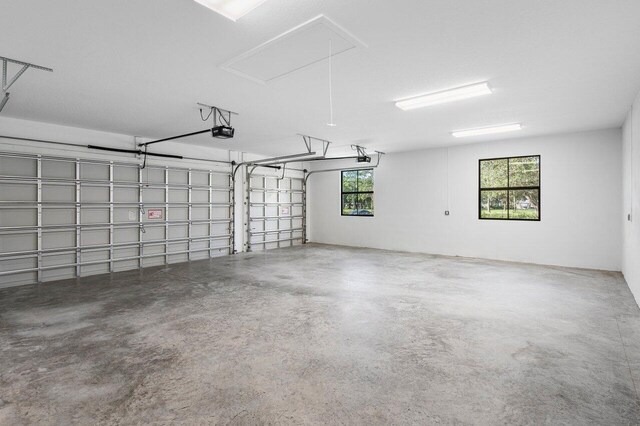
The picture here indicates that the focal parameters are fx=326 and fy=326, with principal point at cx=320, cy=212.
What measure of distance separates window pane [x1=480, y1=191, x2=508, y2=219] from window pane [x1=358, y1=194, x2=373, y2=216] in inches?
128

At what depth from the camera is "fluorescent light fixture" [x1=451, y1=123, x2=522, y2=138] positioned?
249 inches

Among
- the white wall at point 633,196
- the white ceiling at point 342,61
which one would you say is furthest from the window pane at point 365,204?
the white wall at point 633,196

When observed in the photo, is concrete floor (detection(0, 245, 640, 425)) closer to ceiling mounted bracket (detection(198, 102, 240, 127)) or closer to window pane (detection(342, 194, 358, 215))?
ceiling mounted bracket (detection(198, 102, 240, 127))

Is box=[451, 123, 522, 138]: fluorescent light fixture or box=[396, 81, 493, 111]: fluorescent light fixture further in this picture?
box=[451, 123, 522, 138]: fluorescent light fixture

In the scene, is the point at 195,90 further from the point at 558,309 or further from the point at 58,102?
the point at 558,309

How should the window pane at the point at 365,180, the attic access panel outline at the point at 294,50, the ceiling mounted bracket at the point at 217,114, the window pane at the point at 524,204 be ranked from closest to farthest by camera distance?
the attic access panel outline at the point at 294,50 → the ceiling mounted bracket at the point at 217,114 → the window pane at the point at 524,204 → the window pane at the point at 365,180

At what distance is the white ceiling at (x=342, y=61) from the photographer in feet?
8.20

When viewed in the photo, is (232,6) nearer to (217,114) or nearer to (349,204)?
(217,114)

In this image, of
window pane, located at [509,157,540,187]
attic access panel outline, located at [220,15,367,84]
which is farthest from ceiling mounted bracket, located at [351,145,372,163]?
attic access panel outline, located at [220,15,367,84]

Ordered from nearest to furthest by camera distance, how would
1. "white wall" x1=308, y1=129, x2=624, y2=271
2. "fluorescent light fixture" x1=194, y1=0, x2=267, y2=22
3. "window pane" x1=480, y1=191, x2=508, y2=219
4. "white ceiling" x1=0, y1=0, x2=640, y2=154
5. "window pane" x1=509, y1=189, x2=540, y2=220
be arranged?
"fluorescent light fixture" x1=194, y1=0, x2=267, y2=22
"white ceiling" x1=0, y1=0, x2=640, y2=154
"white wall" x1=308, y1=129, x2=624, y2=271
"window pane" x1=509, y1=189, x2=540, y2=220
"window pane" x1=480, y1=191, x2=508, y2=219

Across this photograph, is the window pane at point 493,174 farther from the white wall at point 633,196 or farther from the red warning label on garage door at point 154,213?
the red warning label on garage door at point 154,213

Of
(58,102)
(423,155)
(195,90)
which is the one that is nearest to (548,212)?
(423,155)

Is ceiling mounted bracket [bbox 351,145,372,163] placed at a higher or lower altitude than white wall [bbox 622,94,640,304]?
higher

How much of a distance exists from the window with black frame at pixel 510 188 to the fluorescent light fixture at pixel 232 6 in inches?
285
